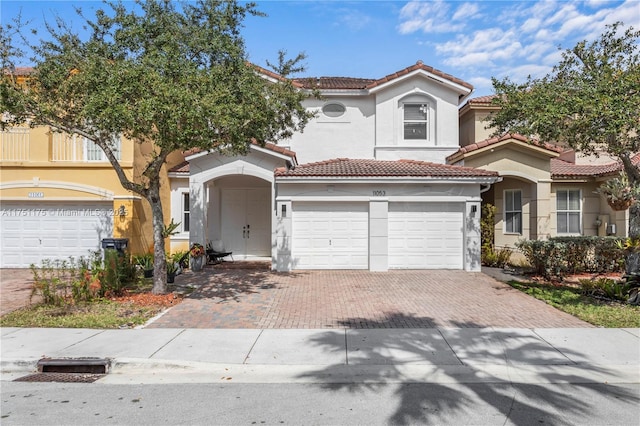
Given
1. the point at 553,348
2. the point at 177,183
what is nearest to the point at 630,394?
the point at 553,348

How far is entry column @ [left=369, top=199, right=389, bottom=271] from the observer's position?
13570mm

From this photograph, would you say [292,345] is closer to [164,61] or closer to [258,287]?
[258,287]

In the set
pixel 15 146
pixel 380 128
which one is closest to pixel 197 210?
pixel 15 146

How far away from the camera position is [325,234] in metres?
13.9

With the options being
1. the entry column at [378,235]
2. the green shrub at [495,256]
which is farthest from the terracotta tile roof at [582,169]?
the entry column at [378,235]

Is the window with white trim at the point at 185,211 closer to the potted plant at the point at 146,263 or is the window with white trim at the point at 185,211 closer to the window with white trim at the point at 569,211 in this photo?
the potted plant at the point at 146,263

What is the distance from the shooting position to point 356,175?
13273 millimetres

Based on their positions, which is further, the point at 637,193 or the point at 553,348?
the point at 637,193

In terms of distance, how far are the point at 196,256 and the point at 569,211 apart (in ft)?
46.7

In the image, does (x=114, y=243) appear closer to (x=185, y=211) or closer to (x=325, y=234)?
(x=185, y=211)

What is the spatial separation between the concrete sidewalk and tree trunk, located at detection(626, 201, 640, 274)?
9.95ft

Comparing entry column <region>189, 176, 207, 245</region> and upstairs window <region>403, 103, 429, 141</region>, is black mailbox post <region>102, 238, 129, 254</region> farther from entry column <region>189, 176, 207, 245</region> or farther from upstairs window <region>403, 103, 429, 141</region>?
upstairs window <region>403, 103, 429, 141</region>

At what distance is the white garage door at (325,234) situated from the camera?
13.9 m

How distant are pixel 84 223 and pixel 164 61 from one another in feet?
30.5
